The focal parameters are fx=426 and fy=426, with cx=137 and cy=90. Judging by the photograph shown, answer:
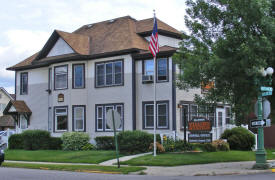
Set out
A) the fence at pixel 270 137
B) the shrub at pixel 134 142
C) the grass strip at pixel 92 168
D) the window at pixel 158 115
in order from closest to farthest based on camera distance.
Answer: the grass strip at pixel 92 168 < the shrub at pixel 134 142 < the window at pixel 158 115 < the fence at pixel 270 137

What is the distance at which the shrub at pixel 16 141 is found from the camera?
97.7ft

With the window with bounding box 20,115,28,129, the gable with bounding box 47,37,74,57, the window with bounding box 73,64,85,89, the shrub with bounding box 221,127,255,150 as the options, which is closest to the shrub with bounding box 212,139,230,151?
the shrub with bounding box 221,127,255,150

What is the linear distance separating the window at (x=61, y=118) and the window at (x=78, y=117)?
27.2 inches

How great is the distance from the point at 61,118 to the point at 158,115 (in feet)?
24.4

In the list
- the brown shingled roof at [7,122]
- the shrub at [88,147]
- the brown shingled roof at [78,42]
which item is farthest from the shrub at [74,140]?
the brown shingled roof at [7,122]

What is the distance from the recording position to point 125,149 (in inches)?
912

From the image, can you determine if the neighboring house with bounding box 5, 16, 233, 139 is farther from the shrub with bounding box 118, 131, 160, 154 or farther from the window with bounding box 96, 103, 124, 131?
the shrub with bounding box 118, 131, 160, 154

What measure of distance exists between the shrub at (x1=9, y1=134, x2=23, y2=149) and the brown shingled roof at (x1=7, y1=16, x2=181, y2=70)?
5557 mm

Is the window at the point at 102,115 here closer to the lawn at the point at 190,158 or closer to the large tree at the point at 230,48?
the lawn at the point at 190,158

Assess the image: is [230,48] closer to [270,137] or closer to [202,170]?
[202,170]

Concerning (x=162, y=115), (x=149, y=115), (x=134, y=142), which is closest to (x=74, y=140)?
(x=149, y=115)

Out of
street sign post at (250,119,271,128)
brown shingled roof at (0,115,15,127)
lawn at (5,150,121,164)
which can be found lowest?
lawn at (5,150,121,164)

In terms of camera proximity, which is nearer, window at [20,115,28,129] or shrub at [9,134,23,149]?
shrub at [9,134,23,149]

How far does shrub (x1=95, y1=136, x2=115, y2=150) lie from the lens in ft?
86.5
